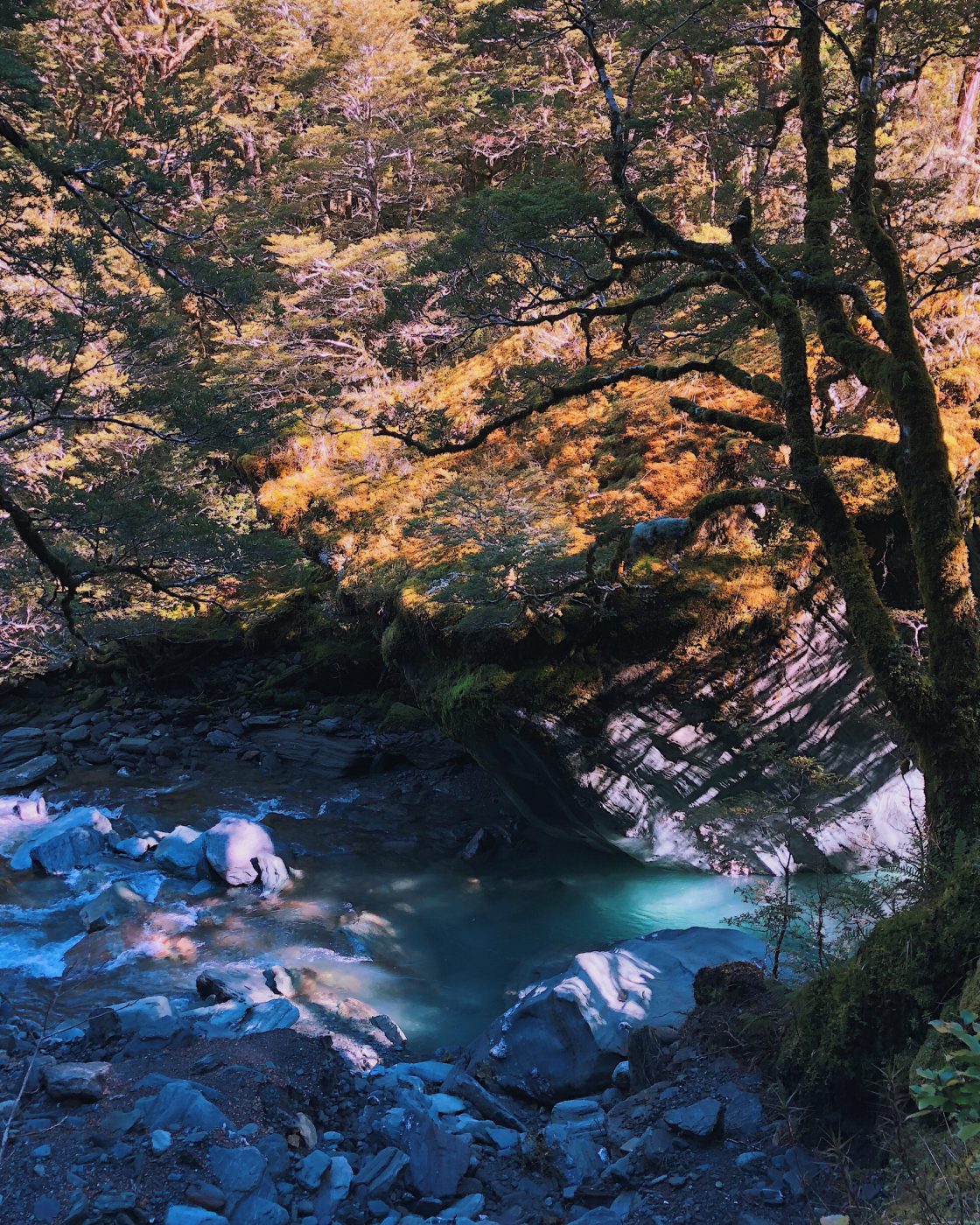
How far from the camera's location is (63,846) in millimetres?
10461

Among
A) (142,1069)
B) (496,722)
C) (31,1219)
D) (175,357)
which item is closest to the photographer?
(31,1219)

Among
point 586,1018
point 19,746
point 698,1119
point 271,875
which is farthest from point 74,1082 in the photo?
point 19,746

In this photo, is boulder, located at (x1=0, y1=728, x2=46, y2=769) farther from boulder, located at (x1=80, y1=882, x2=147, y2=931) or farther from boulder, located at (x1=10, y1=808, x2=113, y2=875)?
boulder, located at (x1=80, y1=882, x2=147, y2=931)

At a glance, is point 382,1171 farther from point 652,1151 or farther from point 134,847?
point 134,847

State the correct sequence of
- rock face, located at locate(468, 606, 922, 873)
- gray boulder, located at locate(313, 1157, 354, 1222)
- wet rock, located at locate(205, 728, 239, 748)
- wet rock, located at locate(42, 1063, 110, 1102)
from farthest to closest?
wet rock, located at locate(205, 728, 239, 748)
rock face, located at locate(468, 606, 922, 873)
wet rock, located at locate(42, 1063, 110, 1102)
gray boulder, located at locate(313, 1157, 354, 1222)

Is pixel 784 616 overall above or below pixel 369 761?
above

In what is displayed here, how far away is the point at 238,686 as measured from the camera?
56.6 feet

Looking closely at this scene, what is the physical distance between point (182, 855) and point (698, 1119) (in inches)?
314

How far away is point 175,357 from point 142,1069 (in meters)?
8.38

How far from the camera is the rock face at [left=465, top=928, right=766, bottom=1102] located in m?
5.70

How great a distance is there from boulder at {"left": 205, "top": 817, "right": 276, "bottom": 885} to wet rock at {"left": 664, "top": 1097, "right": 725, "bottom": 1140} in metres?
6.79

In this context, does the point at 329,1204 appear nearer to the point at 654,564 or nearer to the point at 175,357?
the point at 654,564

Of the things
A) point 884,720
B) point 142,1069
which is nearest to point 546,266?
point 884,720

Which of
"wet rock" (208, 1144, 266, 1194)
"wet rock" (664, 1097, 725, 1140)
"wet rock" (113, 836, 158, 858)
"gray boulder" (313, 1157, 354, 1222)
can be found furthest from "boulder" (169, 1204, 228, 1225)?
"wet rock" (113, 836, 158, 858)
